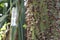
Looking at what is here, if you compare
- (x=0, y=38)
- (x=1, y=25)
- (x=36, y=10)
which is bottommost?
(x=0, y=38)

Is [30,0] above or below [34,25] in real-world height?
above

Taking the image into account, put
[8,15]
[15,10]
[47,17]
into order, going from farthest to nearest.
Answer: [8,15], [15,10], [47,17]

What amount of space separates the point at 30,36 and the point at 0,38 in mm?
693

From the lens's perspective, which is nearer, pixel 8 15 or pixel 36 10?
pixel 36 10

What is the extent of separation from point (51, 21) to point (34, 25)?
0.12 m

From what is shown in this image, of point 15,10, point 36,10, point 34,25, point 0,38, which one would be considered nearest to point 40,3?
point 36,10

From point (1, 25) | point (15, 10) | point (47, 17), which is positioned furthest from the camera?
point (1, 25)

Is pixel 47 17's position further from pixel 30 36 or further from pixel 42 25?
pixel 30 36

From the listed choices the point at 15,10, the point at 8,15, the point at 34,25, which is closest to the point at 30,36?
the point at 34,25

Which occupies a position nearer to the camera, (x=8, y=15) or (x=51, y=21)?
(x=51, y=21)

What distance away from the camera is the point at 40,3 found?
1.23 metres

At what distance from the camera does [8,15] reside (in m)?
1.86

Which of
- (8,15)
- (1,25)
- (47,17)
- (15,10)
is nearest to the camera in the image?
(47,17)

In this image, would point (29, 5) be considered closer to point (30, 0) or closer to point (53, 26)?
point (30, 0)
